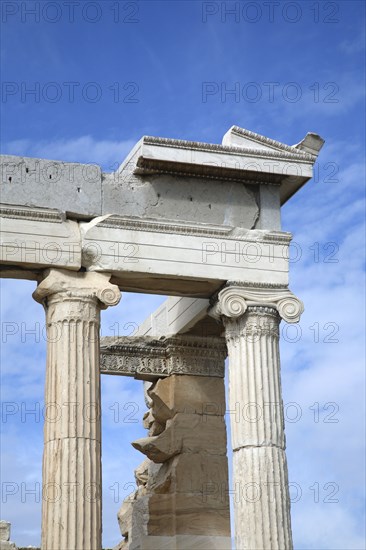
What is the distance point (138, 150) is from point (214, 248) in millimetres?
1959

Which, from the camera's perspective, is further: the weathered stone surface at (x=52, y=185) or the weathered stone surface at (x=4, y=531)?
the weathered stone surface at (x=4, y=531)

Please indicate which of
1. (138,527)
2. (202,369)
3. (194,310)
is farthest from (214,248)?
(138,527)

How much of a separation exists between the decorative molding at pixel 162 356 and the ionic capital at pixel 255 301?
120 inches

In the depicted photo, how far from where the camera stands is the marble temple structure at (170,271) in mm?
17062

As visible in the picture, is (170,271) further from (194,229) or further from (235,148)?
(235,148)

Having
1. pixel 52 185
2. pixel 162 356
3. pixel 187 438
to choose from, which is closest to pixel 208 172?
pixel 52 185

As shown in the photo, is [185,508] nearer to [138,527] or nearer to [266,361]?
[138,527]

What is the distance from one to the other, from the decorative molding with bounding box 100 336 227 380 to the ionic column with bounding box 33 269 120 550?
14.5ft

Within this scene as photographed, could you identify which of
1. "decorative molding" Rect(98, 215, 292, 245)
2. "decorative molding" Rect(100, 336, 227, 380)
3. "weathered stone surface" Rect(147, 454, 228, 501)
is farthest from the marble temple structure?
"decorative molding" Rect(100, 336, 227, 380)

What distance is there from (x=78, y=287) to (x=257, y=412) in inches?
132

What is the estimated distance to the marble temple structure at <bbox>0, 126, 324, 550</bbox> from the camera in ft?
56.0

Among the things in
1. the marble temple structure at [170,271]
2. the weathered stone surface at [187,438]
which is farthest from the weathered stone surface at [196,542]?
the weathered stone surface at [187,438]

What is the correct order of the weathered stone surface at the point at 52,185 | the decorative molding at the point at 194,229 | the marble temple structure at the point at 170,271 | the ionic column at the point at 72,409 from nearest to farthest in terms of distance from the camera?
1. the ionic column at the point at 72,409
2. the marble temple structure at the point at 170,271
3. the weathered stone surface at the point at 52,185
4. the decorative molding at the point at 194,229

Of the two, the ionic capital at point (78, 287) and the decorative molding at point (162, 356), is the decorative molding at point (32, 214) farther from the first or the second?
the decorative molding at point (162, 356)
